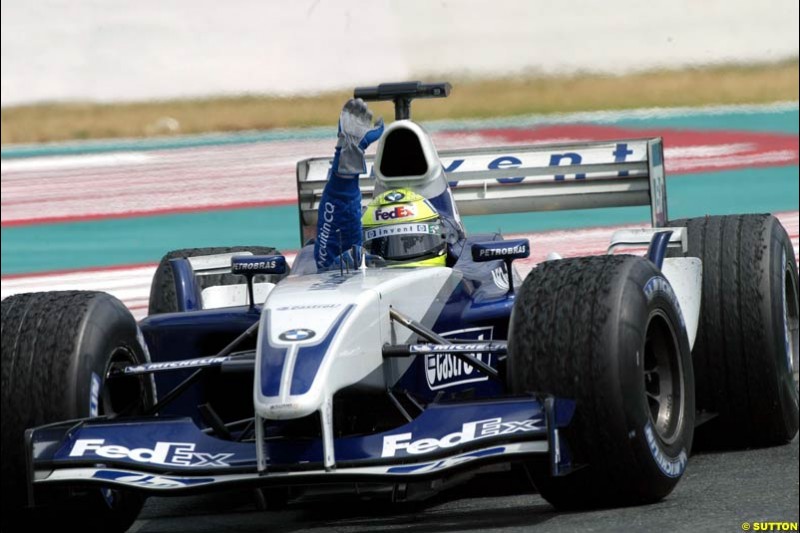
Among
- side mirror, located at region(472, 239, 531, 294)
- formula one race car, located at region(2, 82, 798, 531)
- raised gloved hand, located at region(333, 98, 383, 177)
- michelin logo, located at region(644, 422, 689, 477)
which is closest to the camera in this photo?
formula one race car, located at region(2, 82, 798, 531)

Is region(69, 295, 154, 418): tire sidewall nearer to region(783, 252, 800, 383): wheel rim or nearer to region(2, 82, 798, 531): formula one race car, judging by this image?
region(2, 82, 798, 531): formula one race car

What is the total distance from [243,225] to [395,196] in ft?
28.3

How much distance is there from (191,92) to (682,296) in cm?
1209

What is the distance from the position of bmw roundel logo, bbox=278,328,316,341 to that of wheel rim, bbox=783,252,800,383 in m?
3.03

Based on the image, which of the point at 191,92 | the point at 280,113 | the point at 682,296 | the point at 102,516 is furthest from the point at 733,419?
the point at 191,92

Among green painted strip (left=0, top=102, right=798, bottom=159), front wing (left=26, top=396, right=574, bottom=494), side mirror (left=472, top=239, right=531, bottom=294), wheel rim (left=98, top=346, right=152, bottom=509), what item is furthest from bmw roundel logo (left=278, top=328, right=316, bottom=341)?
green painted strip (left=0, top=102, right=798, bottom=159)

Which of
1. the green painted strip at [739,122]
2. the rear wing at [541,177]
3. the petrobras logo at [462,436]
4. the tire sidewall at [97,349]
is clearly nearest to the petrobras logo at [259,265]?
the tire sidewall at [97,349]

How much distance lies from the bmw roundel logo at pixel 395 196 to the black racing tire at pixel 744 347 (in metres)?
1.61

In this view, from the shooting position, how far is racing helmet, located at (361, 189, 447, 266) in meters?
7.60

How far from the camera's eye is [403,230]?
300 inches

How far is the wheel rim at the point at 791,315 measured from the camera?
26.7 ft

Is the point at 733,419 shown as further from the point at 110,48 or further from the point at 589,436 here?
the point at 110,48

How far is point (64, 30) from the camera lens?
20.2m

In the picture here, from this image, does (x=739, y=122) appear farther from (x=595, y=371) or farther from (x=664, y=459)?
(x=595, y=371)
